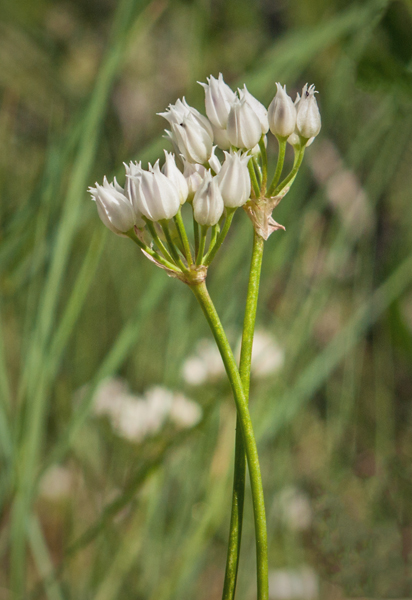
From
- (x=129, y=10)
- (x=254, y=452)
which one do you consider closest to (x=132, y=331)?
(x=129, y=10)

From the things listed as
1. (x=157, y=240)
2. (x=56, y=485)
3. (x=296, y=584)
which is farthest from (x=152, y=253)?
(x=56, y=485)

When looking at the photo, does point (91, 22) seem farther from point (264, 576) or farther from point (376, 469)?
point (264, 576)

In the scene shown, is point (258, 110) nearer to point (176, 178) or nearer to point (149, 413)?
point (176, 178)

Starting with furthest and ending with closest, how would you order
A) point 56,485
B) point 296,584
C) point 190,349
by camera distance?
1. point 56,485
2. point 296,584
3. point 190,349

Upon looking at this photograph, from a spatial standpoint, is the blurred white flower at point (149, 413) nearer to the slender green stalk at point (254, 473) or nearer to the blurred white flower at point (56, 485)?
the blurred white flower at point (56, 485)

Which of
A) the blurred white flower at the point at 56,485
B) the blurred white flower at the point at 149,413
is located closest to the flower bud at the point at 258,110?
the blurred white flower at the point at 149,413

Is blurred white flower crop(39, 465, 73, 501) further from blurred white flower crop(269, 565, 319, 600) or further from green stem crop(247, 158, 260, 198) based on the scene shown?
green stem crop(247, 158, 260, 198)
